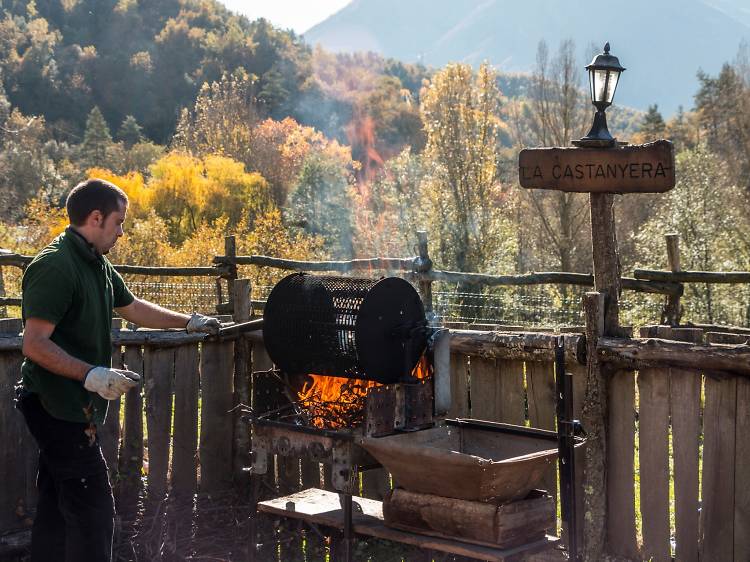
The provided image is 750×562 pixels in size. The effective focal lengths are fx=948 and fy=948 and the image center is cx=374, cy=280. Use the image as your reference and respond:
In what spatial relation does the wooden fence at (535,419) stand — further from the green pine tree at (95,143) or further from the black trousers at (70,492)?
the green pine tree at (95,143)

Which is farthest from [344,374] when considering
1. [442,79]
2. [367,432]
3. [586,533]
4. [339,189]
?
[339,189]

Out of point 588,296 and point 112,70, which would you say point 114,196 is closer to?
point 588,296

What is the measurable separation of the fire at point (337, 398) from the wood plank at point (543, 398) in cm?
62

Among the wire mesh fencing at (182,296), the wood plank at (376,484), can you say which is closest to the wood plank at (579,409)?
the wood plank at (376,484)

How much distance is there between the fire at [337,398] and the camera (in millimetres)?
4676

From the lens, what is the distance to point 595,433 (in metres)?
4.75

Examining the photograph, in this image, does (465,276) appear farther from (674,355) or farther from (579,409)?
(674,355)

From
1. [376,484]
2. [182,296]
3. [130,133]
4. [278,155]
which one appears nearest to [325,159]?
[278,155]

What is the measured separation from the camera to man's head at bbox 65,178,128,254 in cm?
413

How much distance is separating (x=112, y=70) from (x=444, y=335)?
9024 cm

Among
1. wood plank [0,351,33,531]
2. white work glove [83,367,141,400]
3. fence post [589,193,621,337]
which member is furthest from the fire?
wood plank [0,351,33,531]

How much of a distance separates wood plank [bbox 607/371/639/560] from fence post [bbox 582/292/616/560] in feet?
0.13

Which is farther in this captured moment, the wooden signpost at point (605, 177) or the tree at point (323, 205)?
the tree at point (323, 205)

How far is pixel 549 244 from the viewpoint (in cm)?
3116
